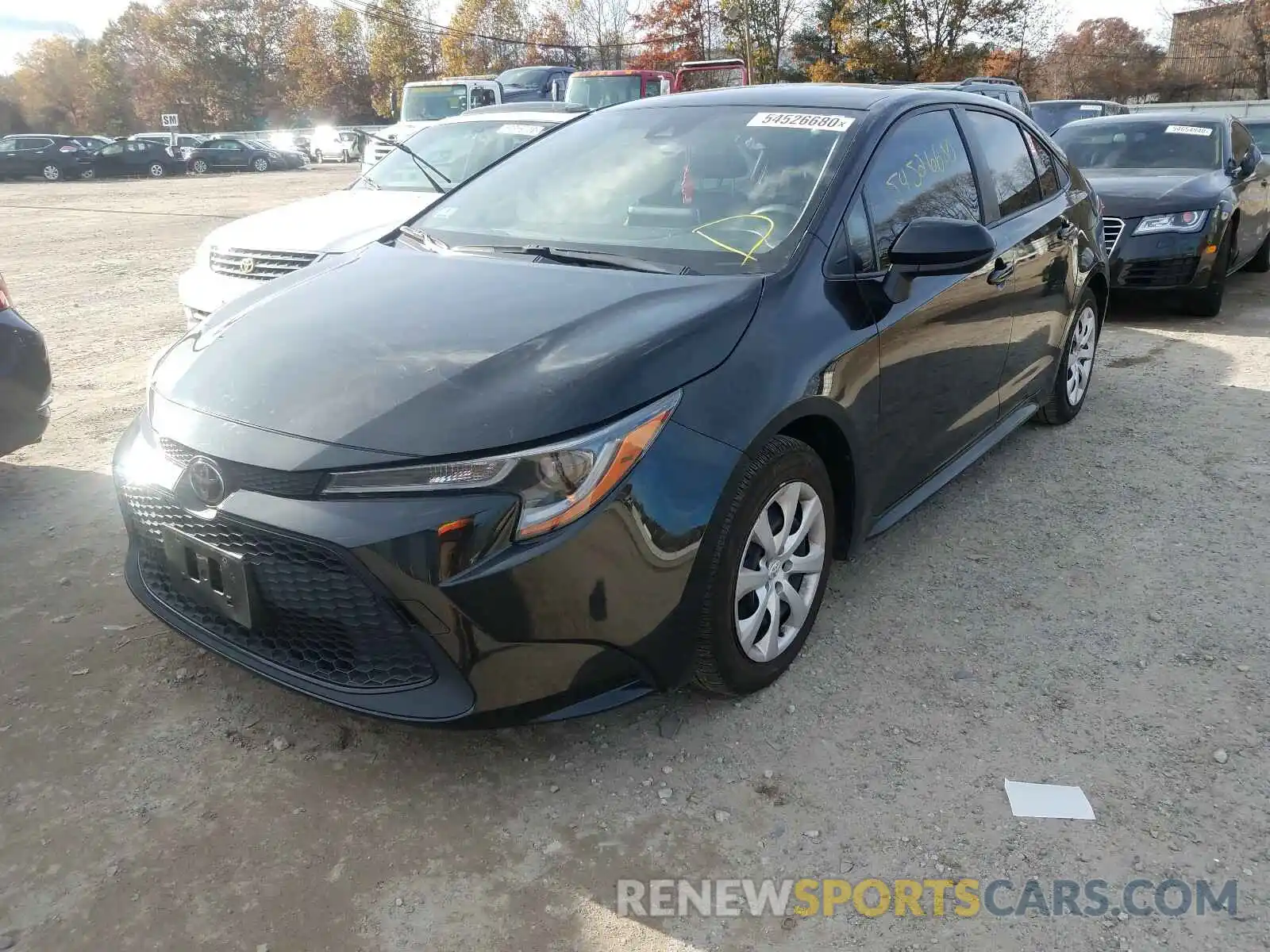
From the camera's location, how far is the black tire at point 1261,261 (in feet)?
29.9

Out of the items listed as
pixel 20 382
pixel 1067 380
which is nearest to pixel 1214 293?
pixel 1067 380

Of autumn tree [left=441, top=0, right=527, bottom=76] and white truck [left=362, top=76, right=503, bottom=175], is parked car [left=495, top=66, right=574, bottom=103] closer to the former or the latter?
white truck [left=362, top=76, right=503, bottom=175]

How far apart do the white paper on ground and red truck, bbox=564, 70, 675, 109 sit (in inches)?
592

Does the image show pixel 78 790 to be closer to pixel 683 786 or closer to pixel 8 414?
pixel 683 786

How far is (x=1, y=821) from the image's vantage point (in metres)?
2.37

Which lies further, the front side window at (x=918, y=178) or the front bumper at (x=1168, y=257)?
the front bumper at (x=1168, y=257)

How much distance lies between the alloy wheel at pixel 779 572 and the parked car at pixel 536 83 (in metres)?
19.7

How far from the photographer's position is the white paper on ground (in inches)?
93.3

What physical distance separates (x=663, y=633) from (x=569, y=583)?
0.33m

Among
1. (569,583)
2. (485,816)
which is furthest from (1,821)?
(569,583)

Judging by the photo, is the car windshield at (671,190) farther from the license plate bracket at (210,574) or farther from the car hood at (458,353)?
the license plate bracket at (210,574)

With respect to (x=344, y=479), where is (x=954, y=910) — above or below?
below

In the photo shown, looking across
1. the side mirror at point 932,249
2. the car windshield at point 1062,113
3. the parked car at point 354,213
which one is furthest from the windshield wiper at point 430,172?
the car windshield at point 1062,113

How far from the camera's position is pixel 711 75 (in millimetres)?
27766
